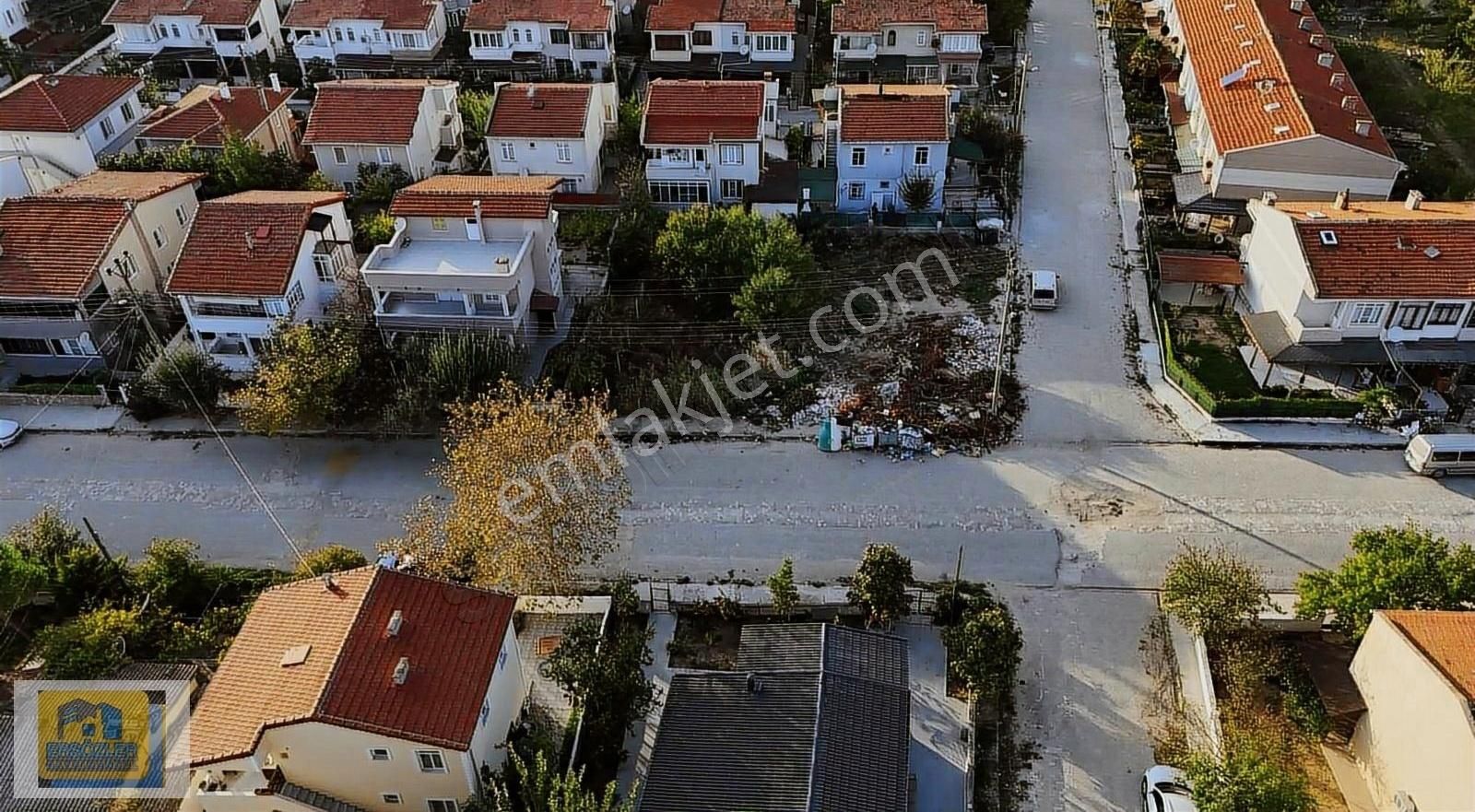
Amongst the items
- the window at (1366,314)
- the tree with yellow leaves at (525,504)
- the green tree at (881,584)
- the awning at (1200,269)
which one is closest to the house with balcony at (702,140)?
the awning at (1200,269)

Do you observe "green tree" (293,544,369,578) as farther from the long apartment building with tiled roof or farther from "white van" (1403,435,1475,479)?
the long apartment building with tiled roof

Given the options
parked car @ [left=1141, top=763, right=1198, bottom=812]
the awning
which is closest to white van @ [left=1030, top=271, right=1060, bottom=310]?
the awning

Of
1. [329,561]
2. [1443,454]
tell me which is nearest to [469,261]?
[329,561]

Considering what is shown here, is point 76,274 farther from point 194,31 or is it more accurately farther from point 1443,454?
point 1443,454

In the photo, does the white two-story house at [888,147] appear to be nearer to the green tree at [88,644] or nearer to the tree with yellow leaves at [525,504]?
the tree with yellow leaves at [525,504]

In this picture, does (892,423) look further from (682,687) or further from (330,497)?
(330,497)

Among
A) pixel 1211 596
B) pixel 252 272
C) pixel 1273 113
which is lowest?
pixel 1211 596
